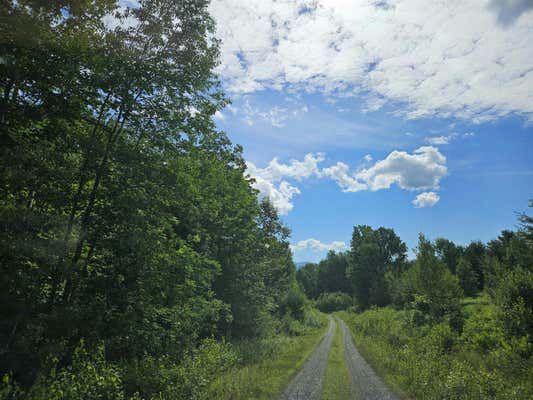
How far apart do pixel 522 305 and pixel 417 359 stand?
256 inches

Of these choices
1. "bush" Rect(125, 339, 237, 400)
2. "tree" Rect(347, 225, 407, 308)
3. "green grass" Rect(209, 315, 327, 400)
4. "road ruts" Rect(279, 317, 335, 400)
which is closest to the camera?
"bush" Rect(125, 339, 237, 400)

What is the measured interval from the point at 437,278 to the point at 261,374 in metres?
22.1

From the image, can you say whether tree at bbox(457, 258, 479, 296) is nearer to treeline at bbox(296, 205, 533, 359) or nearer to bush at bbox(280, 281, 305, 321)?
treeline at bbox(296, 205, 533, 359)

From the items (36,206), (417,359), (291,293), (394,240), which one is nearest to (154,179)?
(36,206)

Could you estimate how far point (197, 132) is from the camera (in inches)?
448

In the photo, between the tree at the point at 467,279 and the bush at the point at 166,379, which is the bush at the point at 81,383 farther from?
the tree at the point at 467,279

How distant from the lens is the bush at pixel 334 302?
9156 cm

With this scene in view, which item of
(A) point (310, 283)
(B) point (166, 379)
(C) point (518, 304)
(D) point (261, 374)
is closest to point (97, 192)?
(B) point (166, 379)

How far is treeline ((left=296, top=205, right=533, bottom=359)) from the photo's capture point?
56.5 ft

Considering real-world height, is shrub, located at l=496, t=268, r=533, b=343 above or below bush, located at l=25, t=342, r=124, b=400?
above

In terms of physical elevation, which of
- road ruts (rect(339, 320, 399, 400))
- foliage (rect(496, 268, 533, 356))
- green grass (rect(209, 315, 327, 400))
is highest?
foliage (rect(496, 268, 533, 356))

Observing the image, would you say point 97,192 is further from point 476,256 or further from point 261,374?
point 476,256

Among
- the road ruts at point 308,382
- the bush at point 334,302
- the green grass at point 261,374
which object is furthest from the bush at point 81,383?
the bush at point 334,302

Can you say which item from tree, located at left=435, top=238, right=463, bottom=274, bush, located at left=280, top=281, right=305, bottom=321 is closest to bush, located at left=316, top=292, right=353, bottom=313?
tree, located at left=435, top=238, right=463, bottom=274
